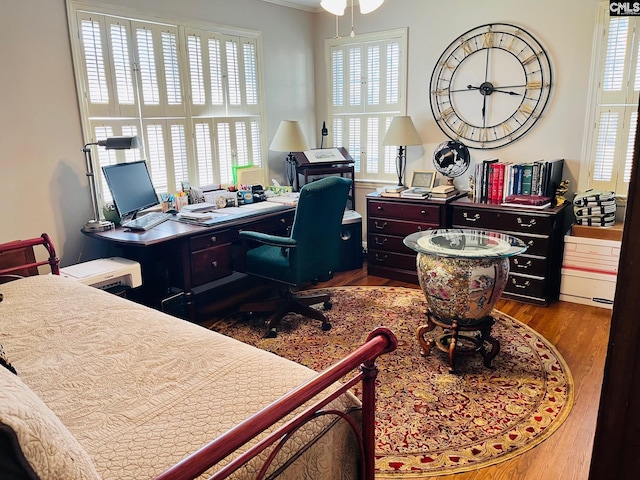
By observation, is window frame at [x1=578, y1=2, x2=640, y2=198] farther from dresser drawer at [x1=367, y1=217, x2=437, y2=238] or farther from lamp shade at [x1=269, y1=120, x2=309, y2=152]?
lamp shade at [x1=269, y1=120, x2=309, y2=152]

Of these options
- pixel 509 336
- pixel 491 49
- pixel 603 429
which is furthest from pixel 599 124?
pixel 603 429

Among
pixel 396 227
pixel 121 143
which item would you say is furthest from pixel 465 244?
pixel 121 143

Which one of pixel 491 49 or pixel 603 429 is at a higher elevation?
pixel 491 49

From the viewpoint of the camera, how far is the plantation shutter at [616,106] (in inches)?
134

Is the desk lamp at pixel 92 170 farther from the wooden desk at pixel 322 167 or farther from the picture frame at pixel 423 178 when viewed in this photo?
the picture frame at pixel 423 178

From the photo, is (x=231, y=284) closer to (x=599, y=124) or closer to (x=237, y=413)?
(x=237, y=413)

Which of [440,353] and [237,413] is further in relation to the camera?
[440,353]

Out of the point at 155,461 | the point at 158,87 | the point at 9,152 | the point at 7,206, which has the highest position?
the point at 158,87

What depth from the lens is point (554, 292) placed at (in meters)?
3.74

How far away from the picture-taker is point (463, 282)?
259cm

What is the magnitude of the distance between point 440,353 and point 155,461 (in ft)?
7.03

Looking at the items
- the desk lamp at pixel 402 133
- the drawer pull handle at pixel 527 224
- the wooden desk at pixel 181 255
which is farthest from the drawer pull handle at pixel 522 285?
the wooden desk at pixel 181 255

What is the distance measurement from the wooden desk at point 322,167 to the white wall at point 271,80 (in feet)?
1.03

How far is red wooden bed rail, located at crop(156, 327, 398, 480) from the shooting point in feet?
2.77
